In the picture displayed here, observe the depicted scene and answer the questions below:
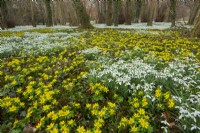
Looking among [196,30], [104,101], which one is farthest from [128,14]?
[104,101]

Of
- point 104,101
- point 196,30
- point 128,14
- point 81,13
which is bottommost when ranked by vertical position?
point 104,101

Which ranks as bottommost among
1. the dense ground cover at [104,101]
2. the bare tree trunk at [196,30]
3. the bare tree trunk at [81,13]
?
the dense ground cover at [104,101]

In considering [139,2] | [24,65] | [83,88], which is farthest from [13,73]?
[139,2]

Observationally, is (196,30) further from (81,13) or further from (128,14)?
(128,14)

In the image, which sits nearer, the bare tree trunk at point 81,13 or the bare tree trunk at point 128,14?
the bare tree trunk at point 81,13

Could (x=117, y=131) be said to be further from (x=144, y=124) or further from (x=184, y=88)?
(x=184, y=88)

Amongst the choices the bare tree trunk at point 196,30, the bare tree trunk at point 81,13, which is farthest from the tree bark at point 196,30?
the bare tree trunk at point 81,13

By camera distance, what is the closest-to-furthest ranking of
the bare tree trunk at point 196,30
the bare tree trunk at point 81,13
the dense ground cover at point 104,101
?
the dense ground cover at point 104,101 → the bare tree trunk at point 196,30 → the bare tree trunk at point 81,13

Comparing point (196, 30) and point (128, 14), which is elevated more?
point (128, 14)

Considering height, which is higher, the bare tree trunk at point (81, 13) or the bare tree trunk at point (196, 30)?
the bare tree trunk at point (81, 13)

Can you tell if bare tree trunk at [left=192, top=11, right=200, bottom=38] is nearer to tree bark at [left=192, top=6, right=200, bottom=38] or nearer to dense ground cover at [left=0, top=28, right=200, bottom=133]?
tree bark at [left=192, top=6, right=200, bottom=38]

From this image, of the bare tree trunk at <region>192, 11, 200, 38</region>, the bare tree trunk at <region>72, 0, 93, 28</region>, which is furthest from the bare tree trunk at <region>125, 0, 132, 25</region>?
the bare tree trunk at <region>192, 11, 200, 38</region>

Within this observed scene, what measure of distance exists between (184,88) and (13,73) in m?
4.48

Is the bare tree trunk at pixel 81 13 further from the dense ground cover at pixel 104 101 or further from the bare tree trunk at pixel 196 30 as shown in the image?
the dense ground cover at pixel 104 101
